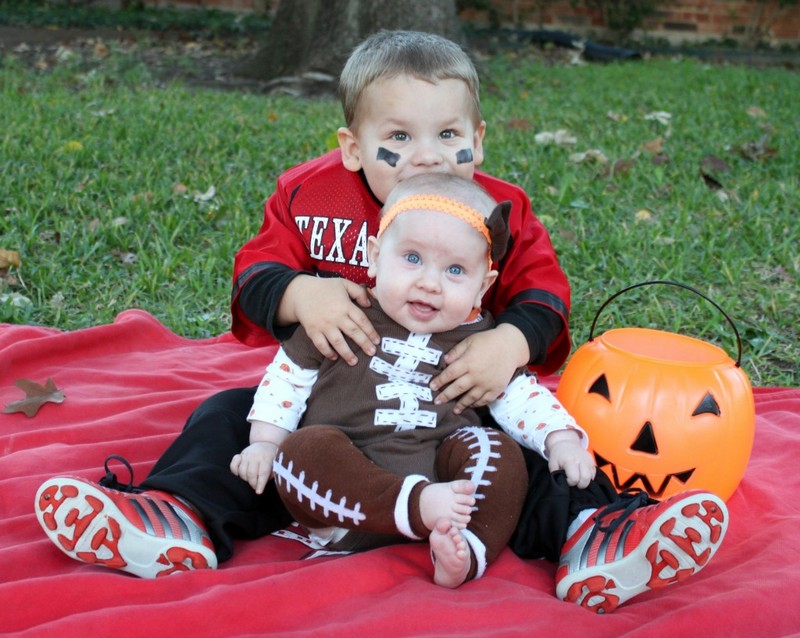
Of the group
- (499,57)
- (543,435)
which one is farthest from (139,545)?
(499,57)

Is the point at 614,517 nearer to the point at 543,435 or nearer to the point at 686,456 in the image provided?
the point at 543,435

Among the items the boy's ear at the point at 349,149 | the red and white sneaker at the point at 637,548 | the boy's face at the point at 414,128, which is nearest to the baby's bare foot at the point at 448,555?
the red and white sneaker at the point at 637,548

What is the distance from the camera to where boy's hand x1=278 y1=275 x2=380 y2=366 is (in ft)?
7.42

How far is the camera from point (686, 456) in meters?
2.44

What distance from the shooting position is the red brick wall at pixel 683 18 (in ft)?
44.5

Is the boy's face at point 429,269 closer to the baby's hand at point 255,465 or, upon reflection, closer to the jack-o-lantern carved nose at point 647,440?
the baby's hand at point 255,465

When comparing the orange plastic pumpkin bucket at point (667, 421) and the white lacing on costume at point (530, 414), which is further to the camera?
the orange plastic pumpkin bucket at point (667, 421)

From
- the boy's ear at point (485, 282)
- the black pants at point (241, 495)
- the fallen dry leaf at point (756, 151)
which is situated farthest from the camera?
the fallen dry leaf at point (756, 151)

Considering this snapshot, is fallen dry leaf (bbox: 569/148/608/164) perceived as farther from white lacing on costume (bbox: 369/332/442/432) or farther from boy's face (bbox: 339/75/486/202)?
white lacing on costume (bbox: 369/332/442/432)

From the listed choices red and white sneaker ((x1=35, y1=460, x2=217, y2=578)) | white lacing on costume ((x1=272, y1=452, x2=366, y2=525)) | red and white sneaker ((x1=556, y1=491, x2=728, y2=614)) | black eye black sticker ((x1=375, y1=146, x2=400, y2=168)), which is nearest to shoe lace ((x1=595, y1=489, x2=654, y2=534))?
red and white sneaker ((x1=556, y1=491, x2=728, y2=614))

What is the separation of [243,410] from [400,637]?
2.91 ft

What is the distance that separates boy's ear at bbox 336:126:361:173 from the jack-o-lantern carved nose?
108 cm

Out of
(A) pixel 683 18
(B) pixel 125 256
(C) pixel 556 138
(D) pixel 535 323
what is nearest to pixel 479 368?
(D) pixel 535 323

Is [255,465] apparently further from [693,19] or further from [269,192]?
[693,19]
